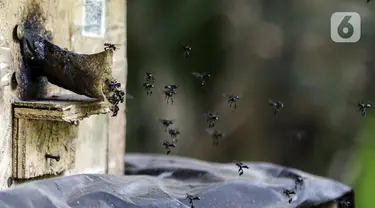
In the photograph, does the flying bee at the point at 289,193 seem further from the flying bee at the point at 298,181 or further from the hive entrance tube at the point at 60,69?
the hive entrance tube at the point at 60,69

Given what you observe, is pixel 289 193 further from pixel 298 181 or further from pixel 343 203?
pixel 343 203

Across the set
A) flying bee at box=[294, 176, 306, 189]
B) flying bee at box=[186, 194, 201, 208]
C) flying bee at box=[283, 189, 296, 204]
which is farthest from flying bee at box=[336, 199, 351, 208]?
flying bee at box=[186, 194, 201, 208]

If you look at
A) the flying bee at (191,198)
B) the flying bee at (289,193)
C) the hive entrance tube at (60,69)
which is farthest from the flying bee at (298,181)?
the hive entrance tube at (60,69)

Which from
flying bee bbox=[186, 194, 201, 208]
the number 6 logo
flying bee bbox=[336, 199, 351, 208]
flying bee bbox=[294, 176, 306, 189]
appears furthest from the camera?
the number 6 logo

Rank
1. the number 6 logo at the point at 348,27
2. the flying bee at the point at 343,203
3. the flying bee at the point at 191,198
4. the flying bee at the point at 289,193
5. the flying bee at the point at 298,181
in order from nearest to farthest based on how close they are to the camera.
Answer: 1. the flying bee at the point at 191,198
2. the flying bee at the point at 289,193
3. the flying bee at the point at 298,181
4. the flying bee at the point at 343,203
5. the number 6 logo at the point at 348,27

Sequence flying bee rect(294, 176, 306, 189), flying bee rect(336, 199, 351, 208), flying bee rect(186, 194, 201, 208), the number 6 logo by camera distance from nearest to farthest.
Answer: flying bee rect(186, 194, 201, 208)
flying bee rect(294, 176, 306, 189)
flying bee rect(336, 199, 351, 208)
the number 6 logo

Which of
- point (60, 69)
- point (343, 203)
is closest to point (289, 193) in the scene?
point (343, 203)

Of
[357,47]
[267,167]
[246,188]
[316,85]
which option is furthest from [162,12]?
[246,188]

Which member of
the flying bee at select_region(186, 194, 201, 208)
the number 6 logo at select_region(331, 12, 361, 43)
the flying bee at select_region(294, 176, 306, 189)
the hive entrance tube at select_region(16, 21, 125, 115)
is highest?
the number 6 logo at select_region(331, 12, 361, 43)

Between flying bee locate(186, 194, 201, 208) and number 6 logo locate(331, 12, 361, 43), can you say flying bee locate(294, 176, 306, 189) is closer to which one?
flying bee locate(186, 194, 201, 208)
